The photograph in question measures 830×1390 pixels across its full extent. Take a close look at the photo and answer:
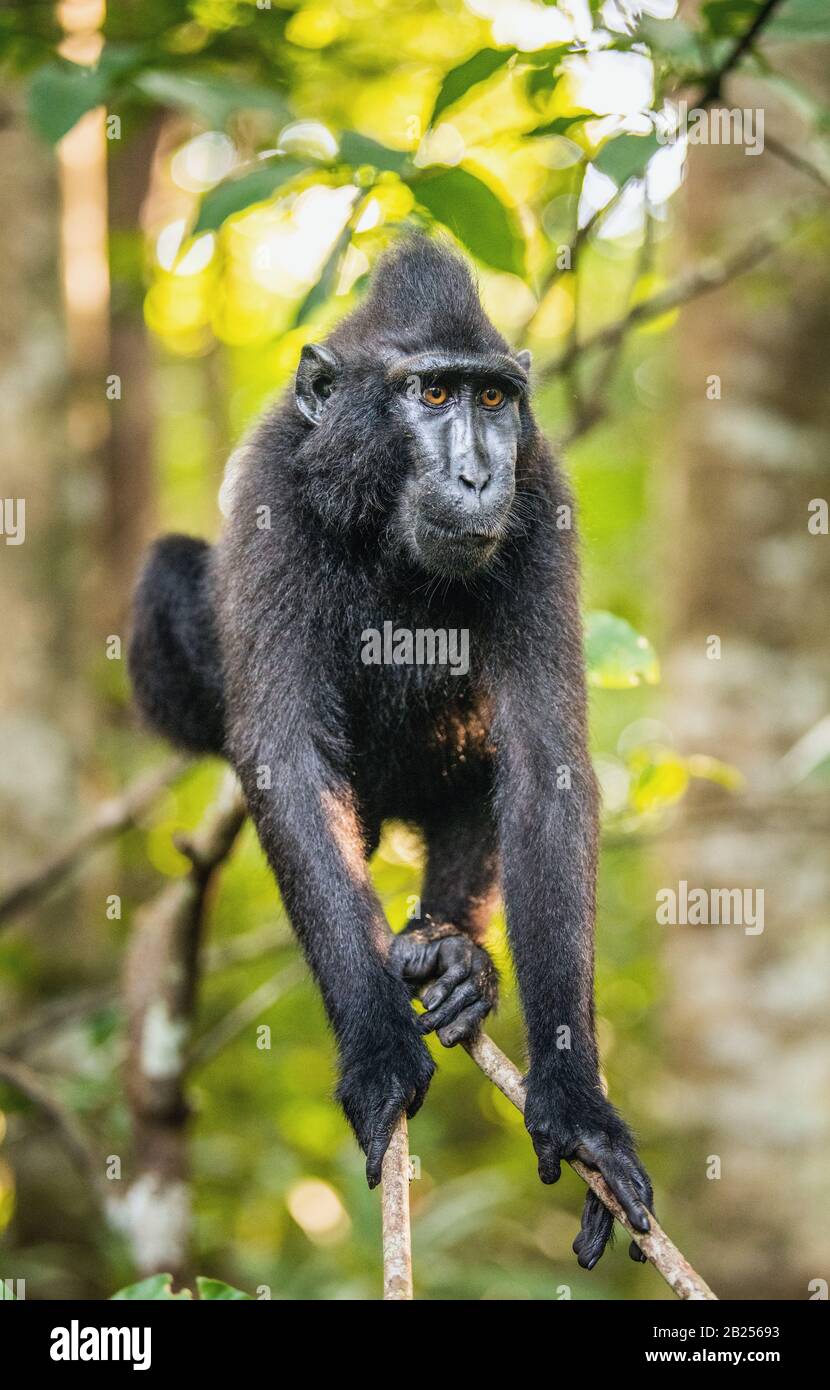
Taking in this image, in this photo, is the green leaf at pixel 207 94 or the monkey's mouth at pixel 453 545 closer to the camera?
the monkey's mouth at pixel 453 545

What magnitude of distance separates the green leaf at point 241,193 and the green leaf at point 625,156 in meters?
0.99

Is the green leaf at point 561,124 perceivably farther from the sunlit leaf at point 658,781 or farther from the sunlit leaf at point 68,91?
the sunlit leaf at point 658,781

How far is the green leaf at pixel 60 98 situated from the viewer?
13.8 feet

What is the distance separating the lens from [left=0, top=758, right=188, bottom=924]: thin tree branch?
254 inches

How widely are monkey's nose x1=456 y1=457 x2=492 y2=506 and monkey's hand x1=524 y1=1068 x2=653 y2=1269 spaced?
1706 mm

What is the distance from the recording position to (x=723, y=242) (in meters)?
7.69

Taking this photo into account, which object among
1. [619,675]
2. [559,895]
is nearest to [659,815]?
[619,675]

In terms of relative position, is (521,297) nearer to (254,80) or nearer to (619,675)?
(254,80)

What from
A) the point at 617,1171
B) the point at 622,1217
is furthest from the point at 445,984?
the point at 622,1217

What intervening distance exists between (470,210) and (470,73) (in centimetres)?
47

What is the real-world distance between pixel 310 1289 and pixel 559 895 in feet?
15.2

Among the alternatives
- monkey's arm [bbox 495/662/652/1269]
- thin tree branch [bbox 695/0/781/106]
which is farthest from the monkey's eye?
thin tree branch [bbox 695/0/781/106]

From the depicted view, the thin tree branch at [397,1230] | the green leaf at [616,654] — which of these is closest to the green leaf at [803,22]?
the green leaf at [616,654]

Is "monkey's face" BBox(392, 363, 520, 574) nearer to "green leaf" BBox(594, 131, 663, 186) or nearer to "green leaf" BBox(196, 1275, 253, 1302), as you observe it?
"green leaf" BBox(594, 131, 663, 186)
